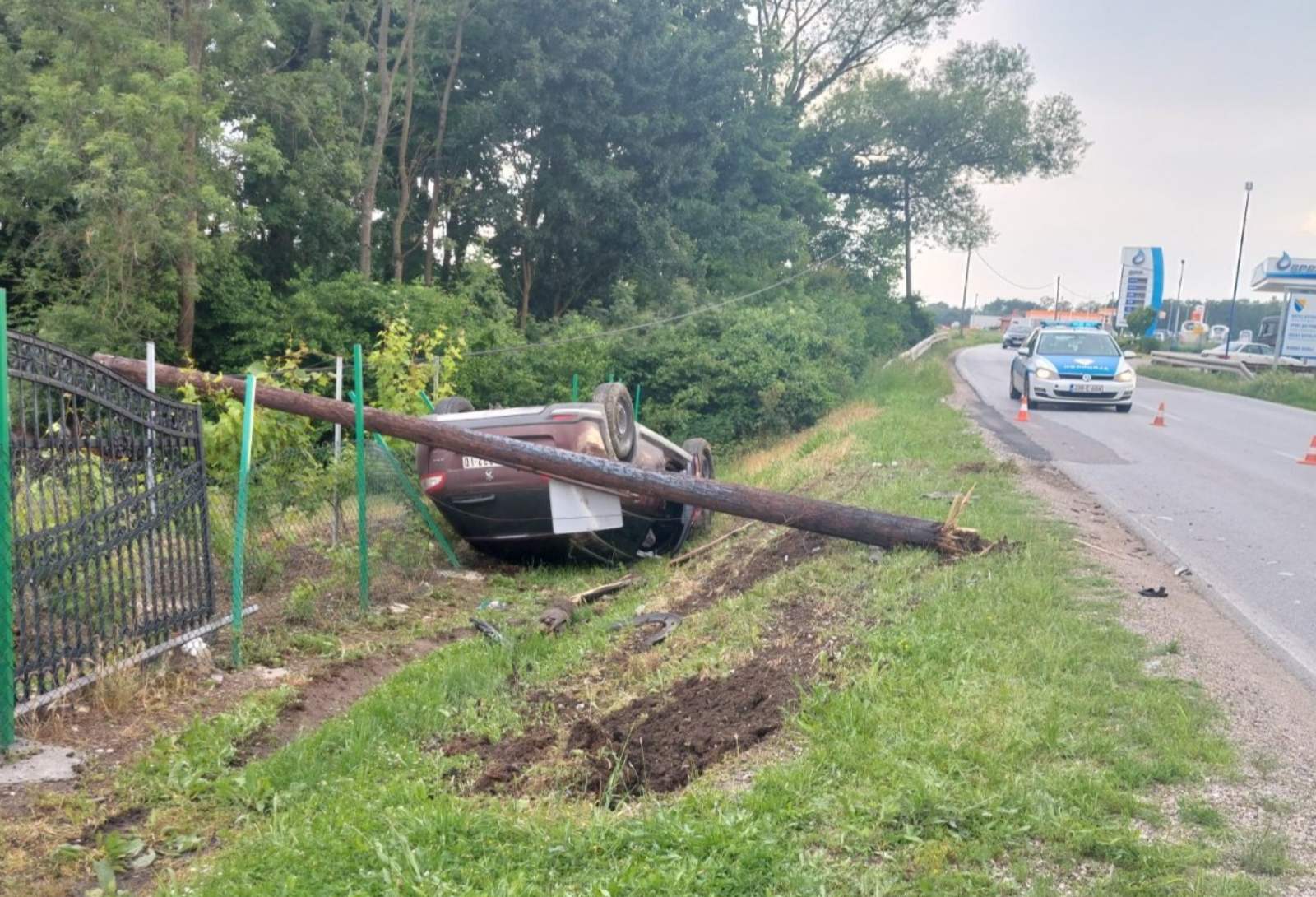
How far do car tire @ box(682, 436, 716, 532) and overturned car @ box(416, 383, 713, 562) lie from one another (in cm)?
118

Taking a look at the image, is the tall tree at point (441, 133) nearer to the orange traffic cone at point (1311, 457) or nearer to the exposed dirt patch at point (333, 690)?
the orange traffic cone at point (1311, 457)

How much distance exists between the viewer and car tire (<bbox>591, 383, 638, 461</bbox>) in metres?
9.97

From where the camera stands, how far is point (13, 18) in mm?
19516

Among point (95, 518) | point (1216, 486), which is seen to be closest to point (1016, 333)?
point (1216, 486)

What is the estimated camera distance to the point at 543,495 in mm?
9547

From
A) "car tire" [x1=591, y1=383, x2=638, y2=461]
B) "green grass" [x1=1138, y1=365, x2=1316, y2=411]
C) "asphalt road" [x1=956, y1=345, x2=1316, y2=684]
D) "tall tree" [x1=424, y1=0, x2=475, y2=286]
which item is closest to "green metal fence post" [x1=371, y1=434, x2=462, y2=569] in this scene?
"car tire" [x1=591, y1=383, x2=638, y2=461]

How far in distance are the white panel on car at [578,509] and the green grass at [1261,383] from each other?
21.9 metres

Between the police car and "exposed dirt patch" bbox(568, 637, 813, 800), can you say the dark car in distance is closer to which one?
the police car

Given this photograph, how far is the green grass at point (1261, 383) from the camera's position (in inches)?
1041

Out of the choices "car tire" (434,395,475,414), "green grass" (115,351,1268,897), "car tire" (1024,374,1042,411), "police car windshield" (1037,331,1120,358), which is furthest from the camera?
"police car windshield" (1037,331,1120,358)

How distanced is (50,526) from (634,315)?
73.8ft

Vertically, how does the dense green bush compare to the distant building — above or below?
below

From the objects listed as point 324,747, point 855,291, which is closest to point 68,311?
point 324,747

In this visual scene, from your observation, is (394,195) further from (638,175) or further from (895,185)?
(895,185)
